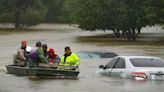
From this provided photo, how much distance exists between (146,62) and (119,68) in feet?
3.66

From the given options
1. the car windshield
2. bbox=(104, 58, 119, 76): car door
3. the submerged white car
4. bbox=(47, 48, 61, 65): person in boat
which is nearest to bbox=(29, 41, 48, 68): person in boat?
bbox=(47, 48, 61, 65): person in boat

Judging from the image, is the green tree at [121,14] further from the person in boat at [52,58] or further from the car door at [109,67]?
the car door at [109,67]

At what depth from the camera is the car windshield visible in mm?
20766

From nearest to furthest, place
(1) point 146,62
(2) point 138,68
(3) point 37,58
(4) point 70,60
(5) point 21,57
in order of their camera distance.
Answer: (2) point 138,68
(1) point 146,62
(4) point 70,60
(3) point 37,58
(5) point 21,57

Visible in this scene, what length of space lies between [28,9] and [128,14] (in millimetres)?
48244

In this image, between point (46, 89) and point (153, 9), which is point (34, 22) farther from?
point (46, 89)

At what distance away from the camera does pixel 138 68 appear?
66.7 feet

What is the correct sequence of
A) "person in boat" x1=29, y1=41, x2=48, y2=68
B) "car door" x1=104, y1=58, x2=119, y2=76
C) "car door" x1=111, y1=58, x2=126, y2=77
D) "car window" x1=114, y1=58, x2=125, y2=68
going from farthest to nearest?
Result: 1. "person in boat" x1=29, y1=41, x2=48, y2=68
2. "car door" x1=104, y1=58, x2=119, y2=76
3. "car window" x1=114, y1=58, x2=125, y2=68
4. "car door" x1=111, y1=58, x2=126, y2=77

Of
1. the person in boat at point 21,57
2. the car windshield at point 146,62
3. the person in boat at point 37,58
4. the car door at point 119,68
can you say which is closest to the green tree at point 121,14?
the person in boat at point 21,57

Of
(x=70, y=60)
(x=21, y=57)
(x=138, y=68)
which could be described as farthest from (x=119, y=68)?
(x=21, y=57)

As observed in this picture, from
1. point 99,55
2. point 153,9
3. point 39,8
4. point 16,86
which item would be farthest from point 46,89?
point 39,8

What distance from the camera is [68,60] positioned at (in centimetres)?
2253

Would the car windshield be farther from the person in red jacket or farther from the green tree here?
the green tree

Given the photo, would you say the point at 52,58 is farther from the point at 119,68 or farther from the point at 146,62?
the point at 146,62
